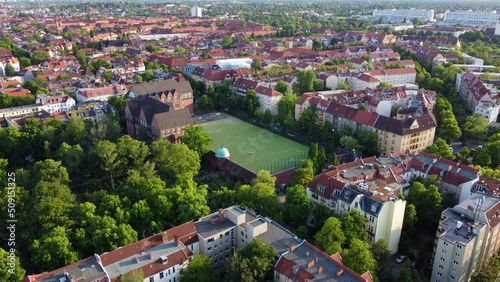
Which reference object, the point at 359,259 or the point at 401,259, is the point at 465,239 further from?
the point at 359,259

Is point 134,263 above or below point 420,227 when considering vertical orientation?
above

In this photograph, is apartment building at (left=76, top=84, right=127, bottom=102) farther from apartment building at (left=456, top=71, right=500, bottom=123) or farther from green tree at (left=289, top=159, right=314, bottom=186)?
apartment building at (left=456, top=71, right=500, bottom=123)

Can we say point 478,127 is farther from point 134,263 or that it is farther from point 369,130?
point 134,263

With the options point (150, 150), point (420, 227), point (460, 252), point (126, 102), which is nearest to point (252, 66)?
point (126, 102)

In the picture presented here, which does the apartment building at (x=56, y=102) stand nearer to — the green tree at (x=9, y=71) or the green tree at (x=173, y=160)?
the green tree at (x=173, y=160)

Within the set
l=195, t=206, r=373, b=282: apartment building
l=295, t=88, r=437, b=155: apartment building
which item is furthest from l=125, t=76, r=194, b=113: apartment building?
l=195, t=206, r=373, b=282: apartment building

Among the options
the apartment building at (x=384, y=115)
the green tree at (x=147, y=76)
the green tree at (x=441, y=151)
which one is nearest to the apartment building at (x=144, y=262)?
the green tree at (x=441, y=151)

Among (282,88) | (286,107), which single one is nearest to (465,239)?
(286,107)
